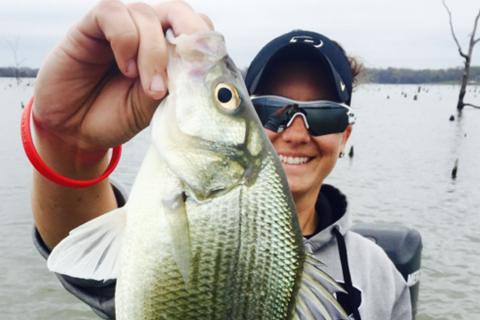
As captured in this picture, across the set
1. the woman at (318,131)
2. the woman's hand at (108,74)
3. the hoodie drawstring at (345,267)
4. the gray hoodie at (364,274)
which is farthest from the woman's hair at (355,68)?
the woman's hand at (108,74)

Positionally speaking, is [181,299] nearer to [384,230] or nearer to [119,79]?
[119,79]

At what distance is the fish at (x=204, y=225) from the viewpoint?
4.46 feet

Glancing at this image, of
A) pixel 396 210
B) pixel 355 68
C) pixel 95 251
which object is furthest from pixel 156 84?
pixel 396 210

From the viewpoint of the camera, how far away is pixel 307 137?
2.96 meters

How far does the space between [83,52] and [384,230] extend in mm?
3692

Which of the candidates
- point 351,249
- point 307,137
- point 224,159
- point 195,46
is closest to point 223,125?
point 224,159

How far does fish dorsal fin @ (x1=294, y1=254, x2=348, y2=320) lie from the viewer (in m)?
1.54

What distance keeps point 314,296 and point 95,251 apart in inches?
25.7

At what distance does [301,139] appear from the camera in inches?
116

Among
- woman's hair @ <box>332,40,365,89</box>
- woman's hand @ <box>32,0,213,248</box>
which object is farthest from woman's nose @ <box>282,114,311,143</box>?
woman's hand @ <box>32,0,213,248</box>

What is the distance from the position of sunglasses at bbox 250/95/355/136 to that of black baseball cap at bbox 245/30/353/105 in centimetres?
8

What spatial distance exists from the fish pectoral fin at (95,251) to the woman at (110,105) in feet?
1.20

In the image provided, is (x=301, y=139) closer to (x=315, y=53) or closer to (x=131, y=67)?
(x=315, y=53)

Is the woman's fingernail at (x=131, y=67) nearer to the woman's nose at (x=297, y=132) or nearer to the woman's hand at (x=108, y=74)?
the woman's hand at (x=108, y=74)
